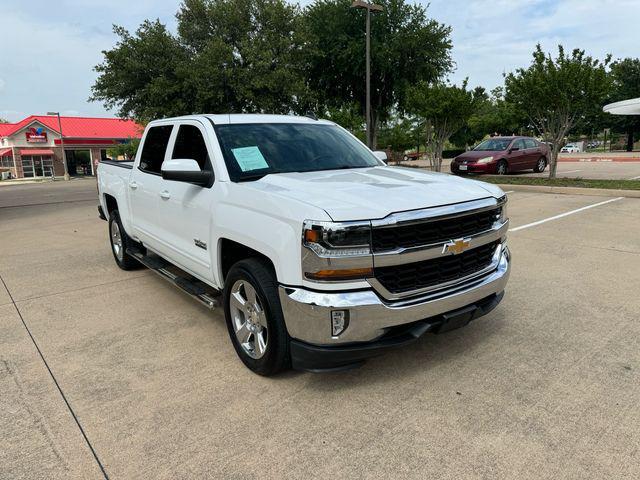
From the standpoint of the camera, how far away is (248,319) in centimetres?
333

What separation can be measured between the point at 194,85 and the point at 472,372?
2227 cm

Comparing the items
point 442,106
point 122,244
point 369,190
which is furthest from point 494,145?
point 369,190

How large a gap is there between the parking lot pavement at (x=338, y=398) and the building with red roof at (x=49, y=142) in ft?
161

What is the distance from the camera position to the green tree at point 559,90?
44.8ft

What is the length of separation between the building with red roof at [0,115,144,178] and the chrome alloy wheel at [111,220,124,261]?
46235 millimetres

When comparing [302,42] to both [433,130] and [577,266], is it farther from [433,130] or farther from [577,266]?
[577,266]

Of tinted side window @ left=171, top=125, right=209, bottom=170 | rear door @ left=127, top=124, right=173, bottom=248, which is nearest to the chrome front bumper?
tinted side window @ left=171, top=125, right=209, bottom=170

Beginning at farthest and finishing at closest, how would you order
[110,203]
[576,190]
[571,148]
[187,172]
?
1. [571,148]
2. [576,190]
3. [110,203]
4. [187,172]

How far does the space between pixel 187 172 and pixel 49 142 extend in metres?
56.6

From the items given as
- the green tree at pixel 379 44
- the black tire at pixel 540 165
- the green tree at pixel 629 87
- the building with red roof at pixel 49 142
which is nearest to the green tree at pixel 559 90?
the black tire at pixel 540 165

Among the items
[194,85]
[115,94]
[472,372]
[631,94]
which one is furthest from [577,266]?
[631,94]

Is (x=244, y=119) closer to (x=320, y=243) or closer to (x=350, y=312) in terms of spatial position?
(x=320, y=243)

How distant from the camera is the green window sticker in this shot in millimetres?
3694

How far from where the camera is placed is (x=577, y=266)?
577cm
